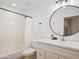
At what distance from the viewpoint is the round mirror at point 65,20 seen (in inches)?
77.1

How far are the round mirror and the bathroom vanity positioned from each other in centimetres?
55

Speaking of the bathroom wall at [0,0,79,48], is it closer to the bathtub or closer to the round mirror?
the round mirror

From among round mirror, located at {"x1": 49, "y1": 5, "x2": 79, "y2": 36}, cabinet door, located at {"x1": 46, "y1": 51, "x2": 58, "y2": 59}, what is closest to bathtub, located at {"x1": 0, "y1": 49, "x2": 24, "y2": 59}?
cabinet door, located at {"x1": 46, "y1": 51, "x2": 58, "y2": 59}

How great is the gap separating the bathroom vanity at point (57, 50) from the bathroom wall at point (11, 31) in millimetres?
976

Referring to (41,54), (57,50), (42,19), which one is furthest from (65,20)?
(41,54)

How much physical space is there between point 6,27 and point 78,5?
8.54ft

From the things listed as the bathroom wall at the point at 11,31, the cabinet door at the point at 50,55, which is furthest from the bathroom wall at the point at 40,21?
the cabinet door at the point at 50,55

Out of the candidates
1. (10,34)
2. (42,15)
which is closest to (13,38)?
(10,34)

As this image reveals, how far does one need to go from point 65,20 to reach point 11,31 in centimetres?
214

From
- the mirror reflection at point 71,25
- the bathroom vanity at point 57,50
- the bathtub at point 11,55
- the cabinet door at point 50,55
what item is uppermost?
the mirror reflection at point 71,25

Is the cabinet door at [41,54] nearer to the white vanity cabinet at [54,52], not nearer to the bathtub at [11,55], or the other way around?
the white vanity cabinet at [54,52]

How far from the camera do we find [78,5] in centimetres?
193

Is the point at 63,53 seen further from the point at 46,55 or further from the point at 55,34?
the point at 55,34

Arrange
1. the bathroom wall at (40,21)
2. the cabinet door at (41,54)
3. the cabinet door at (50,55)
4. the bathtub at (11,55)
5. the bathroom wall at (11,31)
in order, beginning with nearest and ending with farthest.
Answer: the cabinet door at (50,55), the cabinet door at (41,54), the bathtub at (11,55), the bathroom wall at (40,21), the bathroom wall at (11,31)
